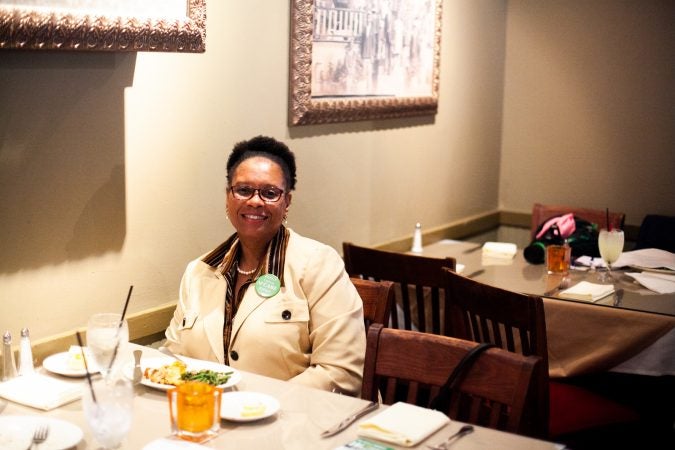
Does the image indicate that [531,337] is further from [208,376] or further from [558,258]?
[558,258]

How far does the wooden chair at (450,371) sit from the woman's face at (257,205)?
54cm

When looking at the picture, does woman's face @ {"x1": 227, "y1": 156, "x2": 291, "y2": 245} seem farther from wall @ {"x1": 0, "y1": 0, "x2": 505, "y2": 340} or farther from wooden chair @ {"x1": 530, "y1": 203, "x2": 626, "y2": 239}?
wooden chair @ {"x1": 530, "y1": 203, "x2": 626, "y2": 239}

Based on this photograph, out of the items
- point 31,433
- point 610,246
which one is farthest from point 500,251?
point 31,433

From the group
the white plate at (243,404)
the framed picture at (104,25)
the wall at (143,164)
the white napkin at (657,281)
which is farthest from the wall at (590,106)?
the white plate at (243,404)

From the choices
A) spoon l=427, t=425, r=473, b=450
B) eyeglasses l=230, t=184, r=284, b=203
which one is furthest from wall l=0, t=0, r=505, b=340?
spoon l=427, t=425, r=473, b=450

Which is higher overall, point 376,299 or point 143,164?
point 143,164

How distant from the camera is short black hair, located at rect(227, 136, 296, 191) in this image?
8.58 ft

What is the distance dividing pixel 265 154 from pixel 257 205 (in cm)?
18

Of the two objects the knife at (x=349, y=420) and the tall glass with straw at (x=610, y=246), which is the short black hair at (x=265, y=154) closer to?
the knife at (x=349, y=420)

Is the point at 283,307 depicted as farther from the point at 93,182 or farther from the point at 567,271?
the point at 567,271

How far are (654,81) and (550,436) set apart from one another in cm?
267

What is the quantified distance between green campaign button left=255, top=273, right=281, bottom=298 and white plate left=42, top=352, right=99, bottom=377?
50 centimetres

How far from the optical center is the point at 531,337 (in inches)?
99.0

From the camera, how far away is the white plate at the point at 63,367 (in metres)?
2.15
